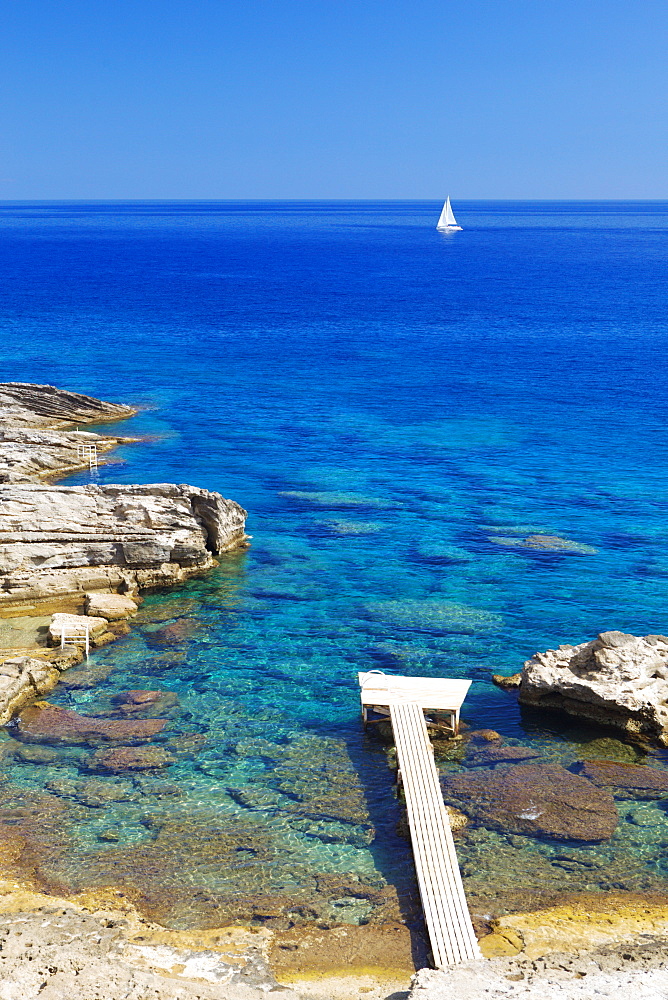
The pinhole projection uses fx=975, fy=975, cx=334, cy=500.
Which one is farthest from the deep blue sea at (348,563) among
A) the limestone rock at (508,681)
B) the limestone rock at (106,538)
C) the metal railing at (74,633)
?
the limestone rock at (106,538)

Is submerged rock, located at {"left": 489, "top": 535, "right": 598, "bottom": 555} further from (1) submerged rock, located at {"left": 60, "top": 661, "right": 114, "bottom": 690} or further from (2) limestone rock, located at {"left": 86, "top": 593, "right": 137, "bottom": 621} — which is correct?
(1) submerged rock, located at {"left": 60, "top": 661, "right": 114, "bottom": 690}

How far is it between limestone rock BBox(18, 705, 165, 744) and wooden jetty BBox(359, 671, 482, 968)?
22.4 feet

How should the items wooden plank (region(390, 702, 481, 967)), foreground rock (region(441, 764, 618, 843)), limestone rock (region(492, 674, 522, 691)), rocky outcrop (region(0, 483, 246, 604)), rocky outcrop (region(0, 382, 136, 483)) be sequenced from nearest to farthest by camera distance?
wooden plank (region(390, 702, 481, 967))
foreground rock (region(441, 764, 618, 843))
limestone rock (region(492, 674, 522, 691))
rocky outcrop (region(0, 483, 246, 604))
rocky outcrop (region(0, 382, 136, 483))

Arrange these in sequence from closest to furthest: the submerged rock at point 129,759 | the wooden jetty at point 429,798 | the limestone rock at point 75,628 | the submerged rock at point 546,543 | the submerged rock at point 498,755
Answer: the wooden jetty at point 429,798 < the submerged rock at point 129,759 < the submerged rock at point 498,755 < the limestone rock at point 75,628 < the submerged rock at point 546,543

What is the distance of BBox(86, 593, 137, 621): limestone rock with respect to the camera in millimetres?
36594

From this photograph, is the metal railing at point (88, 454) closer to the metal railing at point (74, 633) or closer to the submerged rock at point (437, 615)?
the metal railing at point (74, 633)

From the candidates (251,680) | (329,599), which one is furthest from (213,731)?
(329,599)

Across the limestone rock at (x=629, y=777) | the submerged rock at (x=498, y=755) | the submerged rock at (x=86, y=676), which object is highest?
the limestone rock at (x=629, y=777)

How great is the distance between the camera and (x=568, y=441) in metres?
64.1

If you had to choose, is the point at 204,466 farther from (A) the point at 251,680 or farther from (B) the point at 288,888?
(B) the point at 288,888

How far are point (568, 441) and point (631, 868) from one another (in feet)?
143

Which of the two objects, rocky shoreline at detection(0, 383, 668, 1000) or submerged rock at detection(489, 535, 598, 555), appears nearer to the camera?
rocky shoreline at detection(0, 383, 668, 1000)

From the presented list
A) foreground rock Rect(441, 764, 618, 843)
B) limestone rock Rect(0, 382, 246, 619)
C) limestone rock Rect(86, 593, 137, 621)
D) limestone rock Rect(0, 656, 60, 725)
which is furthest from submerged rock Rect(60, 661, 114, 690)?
foreground rock Rect(441, 764, 618, 843)

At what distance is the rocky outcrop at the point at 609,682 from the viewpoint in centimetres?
2914
